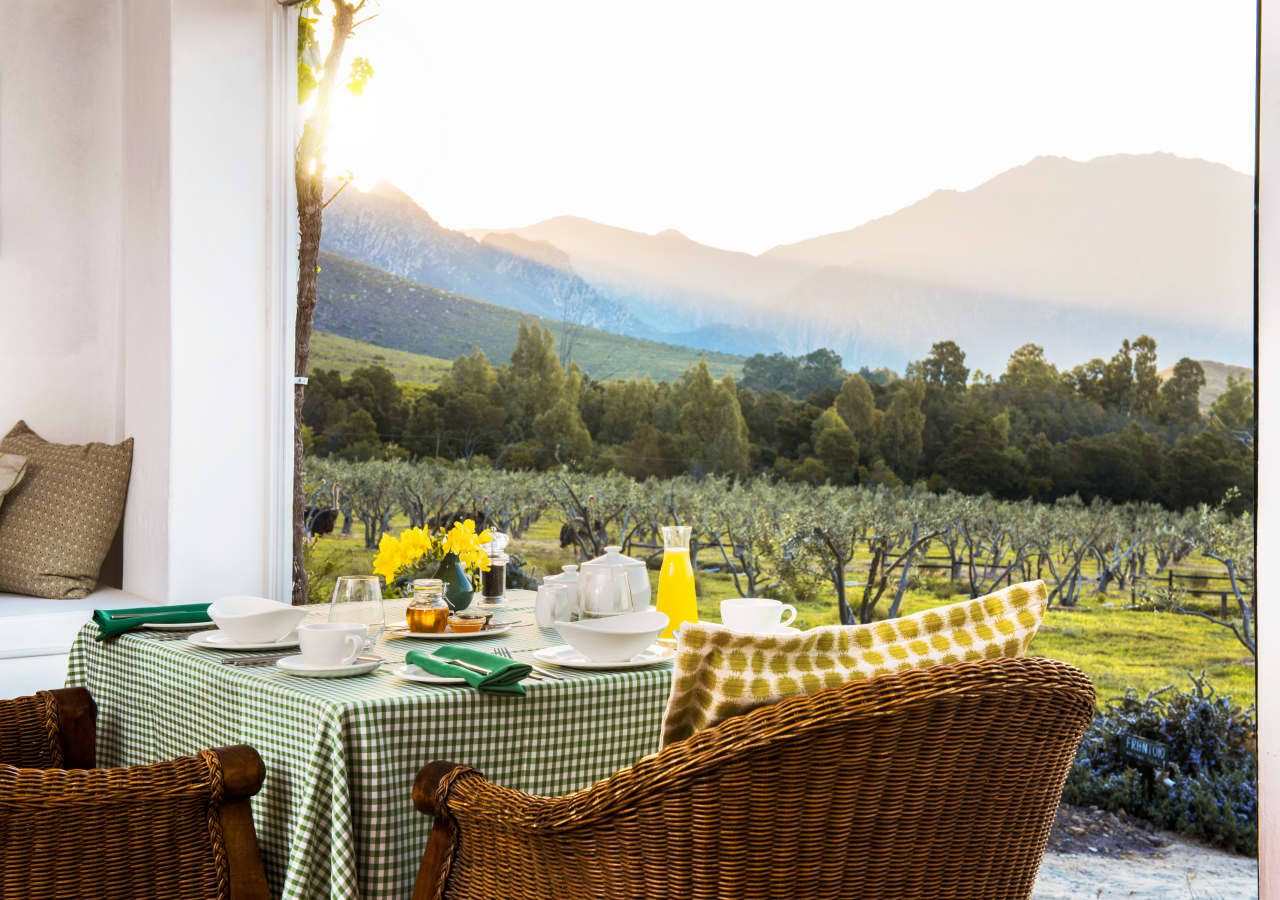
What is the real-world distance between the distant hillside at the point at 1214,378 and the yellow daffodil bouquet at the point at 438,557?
204cm

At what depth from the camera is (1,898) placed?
1725 mm

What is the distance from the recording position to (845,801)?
4.57 ft

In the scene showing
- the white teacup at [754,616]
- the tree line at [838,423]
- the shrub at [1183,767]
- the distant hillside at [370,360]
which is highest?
the distant hillside at [370,360]

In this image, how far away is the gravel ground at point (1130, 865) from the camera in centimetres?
315

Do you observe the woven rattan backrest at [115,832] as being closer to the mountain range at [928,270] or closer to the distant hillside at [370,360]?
the mountain range at [928,270]

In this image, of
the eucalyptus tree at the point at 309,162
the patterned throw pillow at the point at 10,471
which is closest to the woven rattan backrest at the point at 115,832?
the patterned throw pillow at the point at 10,471

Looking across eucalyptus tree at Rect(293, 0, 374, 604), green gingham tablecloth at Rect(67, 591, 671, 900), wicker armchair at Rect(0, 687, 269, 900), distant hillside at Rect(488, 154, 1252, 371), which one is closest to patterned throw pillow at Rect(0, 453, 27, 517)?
eucalyptus tree at Rect(293, 0, 374, 604)

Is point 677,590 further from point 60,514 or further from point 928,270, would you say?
point 60,514

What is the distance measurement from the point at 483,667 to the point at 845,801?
68 centimetres

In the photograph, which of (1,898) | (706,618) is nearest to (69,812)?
(1,898)

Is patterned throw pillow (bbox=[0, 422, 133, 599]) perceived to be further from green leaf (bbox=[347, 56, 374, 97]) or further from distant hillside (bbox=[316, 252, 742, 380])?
green leaf (bbox=[347, 56, 374, 97])

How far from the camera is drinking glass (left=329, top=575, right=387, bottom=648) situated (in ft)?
7.34

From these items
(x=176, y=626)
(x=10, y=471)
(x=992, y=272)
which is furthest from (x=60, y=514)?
(x=992, y=272)

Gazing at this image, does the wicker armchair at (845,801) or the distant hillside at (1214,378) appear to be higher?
the distant hillside at (1214,378)
